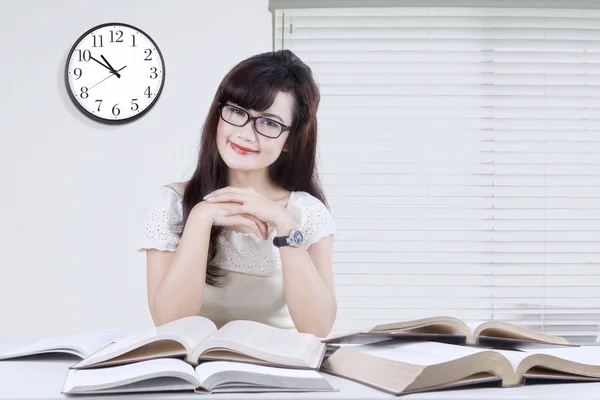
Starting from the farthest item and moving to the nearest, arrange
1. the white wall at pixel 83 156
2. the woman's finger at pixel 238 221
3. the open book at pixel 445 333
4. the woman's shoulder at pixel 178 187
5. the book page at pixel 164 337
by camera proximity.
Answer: the white wall at pixel 83 156 → the woman's shoulder at pixel 178 187 → the woman's finger at pixel 238 221 → the open book at pixel 445 333 → the book page at pixel 164 337

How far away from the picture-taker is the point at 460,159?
301 centimetres

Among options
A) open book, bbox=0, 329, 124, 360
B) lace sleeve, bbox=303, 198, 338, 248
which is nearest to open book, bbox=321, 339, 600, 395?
open book, bbox=0, 329, 124, 360

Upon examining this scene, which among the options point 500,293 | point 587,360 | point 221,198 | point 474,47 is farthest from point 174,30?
point 587,360

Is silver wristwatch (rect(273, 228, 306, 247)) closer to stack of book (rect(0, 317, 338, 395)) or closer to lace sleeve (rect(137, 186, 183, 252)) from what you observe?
lace sleeve (rect(137, 186, 183, 252))

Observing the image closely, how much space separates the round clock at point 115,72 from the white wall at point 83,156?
42 millimetres

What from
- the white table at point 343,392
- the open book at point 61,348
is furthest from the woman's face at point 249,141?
Result: the white table at point 343,392

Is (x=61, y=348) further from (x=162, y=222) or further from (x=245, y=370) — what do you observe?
(x=162, y=222)

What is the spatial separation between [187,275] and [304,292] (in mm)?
289

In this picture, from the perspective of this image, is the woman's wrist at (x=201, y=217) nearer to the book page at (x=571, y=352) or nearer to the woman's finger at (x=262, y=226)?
the woman's finger at (x=262, y=226)

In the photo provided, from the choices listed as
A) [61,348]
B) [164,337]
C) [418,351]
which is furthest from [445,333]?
[61,348]

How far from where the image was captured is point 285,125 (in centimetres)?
178

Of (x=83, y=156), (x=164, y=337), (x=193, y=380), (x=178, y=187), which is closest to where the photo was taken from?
(x=193, y=380)

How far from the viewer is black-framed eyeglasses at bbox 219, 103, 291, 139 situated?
1.75 meters

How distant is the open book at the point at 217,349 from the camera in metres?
0.80
